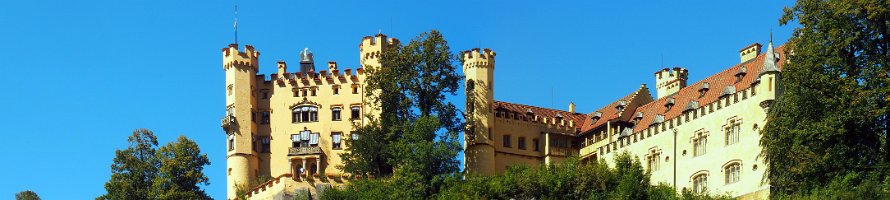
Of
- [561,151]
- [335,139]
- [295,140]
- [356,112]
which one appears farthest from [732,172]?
[295,140]

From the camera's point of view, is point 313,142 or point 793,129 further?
point 313,142

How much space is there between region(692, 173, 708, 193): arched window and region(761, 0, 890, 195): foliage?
705 centimetres

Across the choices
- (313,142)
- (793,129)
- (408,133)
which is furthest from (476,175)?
(793,129)

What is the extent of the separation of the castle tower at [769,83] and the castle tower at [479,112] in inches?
777

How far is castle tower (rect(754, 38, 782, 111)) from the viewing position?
94.2 metres

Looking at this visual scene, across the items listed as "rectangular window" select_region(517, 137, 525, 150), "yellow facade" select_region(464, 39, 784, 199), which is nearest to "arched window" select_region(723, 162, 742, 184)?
"yellow facade" select_region(464, 39, 784, 199)

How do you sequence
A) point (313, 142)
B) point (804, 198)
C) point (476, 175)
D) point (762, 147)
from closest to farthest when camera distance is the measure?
1. point (804, 198)
2. point (762, 147)
3. point (476, 175)
4. point (313, 142)

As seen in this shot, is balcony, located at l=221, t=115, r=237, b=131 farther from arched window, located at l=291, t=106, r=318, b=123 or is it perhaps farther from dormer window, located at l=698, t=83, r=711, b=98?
dormer window, located at l=698, t=83, r=711, b=98

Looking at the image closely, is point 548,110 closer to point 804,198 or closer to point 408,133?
point 408,133

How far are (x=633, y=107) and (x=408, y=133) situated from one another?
13.4 metres

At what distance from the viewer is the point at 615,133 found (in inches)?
4316

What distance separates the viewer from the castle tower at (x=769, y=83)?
94.2 m

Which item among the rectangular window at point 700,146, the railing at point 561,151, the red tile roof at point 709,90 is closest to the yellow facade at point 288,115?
the railing at point 561,151

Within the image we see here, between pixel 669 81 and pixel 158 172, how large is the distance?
29174mm
